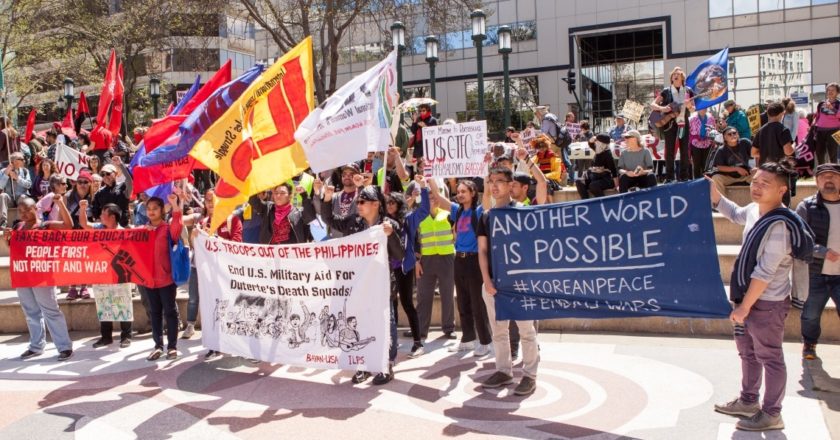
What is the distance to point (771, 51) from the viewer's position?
3384cm

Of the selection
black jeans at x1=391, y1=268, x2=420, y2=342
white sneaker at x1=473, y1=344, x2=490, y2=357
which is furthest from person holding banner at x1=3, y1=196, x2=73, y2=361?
white sneaker at x1=473, y1=344, x2=490, y2=357

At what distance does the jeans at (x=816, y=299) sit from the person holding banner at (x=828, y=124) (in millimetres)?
6158

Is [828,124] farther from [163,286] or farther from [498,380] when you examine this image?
[163,286]

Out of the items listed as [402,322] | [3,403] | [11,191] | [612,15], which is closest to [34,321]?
[3,403]

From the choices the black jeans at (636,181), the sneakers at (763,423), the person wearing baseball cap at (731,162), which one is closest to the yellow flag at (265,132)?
the sneakers at (763,423)

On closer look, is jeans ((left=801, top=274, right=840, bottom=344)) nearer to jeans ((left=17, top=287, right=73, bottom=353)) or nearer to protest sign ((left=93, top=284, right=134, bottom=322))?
protest sign ((left=93, top=284, right=134, bottom=322))

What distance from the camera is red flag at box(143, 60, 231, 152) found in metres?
8.83

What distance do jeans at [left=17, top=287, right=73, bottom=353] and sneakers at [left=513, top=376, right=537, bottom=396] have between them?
5386mm

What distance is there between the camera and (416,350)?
774 centimetres

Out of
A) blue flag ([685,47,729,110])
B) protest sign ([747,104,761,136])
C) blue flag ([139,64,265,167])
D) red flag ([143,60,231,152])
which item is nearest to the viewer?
Result: blue flag ([139,64,265,167])

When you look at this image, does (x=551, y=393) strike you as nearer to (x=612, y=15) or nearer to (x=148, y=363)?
(x=148, y=363)

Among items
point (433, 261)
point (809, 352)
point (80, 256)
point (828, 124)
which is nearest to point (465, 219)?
point (433, 261)

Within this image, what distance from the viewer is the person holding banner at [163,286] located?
26.3 feet

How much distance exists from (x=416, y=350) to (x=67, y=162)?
8.53m
